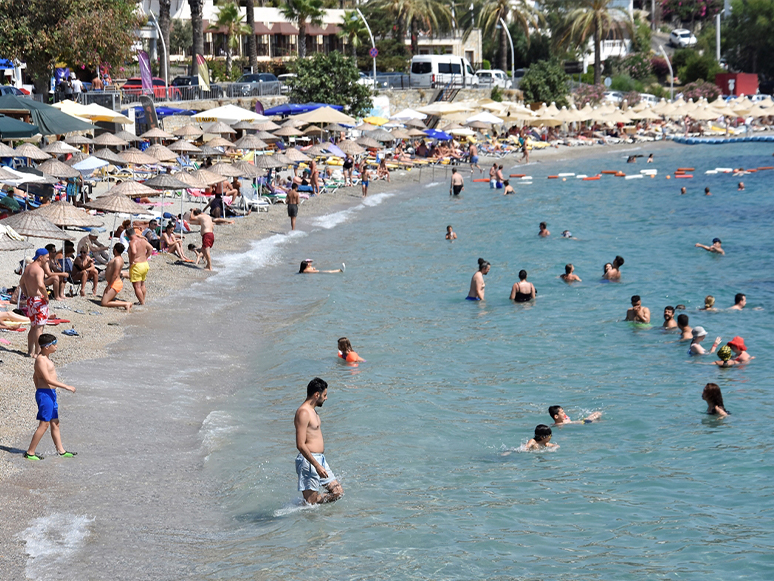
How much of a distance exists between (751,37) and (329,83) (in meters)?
50.4

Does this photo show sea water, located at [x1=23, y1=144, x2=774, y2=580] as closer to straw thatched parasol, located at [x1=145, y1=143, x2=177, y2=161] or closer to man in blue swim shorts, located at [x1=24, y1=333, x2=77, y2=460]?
man in blue swim shorts, located at [x1=24, y1=333, x2=77, y2=460]

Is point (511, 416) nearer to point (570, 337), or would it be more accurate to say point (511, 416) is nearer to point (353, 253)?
point (570, 337)

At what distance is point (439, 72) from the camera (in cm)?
6016

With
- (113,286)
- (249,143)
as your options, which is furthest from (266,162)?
(113,286)

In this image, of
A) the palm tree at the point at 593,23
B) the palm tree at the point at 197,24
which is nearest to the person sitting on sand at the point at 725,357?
the palm tree at the point at 197,24

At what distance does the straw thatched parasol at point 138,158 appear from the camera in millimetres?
26047

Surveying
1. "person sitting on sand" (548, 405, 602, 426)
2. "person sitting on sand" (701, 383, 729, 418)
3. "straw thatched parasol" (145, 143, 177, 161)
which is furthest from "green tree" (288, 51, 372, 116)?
"person sitting on sand" (701, 383, 729, 418)

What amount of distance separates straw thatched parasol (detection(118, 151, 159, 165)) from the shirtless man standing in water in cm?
1816

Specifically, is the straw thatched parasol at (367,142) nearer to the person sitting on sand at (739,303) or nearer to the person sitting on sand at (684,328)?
the person sitting on sand at (739,303)

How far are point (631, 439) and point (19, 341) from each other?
9.42m

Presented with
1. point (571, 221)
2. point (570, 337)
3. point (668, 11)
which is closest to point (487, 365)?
point (570, 337)

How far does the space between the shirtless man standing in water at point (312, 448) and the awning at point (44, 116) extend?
18.4 metres

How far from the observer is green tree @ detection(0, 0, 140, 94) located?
32.7 m

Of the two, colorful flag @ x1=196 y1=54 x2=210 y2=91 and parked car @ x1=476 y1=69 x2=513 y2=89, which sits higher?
parked car @ x1=476 y1=69 x2=513 y2=89
